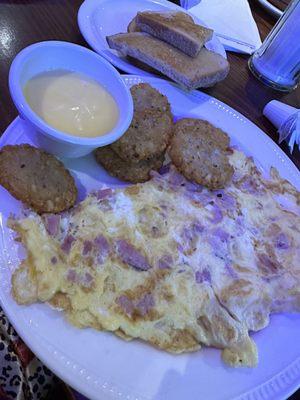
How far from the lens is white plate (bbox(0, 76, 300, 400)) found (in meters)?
0.93

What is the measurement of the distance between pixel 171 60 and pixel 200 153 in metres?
0.51

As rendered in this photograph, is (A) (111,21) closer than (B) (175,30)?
No

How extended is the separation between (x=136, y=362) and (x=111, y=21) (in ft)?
4.97

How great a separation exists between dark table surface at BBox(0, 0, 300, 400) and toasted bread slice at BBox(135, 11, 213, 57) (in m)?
0.23

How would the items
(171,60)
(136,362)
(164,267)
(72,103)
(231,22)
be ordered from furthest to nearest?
(231,22) → (171,60) → (72,103) → (164,267) → (136,362)

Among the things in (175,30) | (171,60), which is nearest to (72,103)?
(171,60)

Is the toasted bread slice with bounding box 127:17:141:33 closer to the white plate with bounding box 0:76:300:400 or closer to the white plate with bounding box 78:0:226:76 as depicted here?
the white plate with bounding box 78:0:226:76

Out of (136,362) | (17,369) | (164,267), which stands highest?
(164,267)

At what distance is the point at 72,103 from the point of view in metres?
1.20

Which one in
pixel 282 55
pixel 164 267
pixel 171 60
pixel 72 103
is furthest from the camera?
pixel 282 55

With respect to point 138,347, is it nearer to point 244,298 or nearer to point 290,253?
point 244,298

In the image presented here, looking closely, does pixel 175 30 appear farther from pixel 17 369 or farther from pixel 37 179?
pixel 17 369

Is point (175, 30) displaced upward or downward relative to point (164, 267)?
Answer: upward

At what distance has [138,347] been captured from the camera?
101 centimetres
